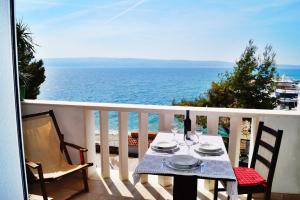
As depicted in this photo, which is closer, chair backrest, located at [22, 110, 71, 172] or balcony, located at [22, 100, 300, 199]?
balcony, located at [22, 100, 300, 199]

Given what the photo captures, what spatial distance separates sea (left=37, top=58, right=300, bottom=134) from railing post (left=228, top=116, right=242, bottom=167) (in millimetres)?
35225

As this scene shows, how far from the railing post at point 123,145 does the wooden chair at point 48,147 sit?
397mm

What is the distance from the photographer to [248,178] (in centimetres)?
235

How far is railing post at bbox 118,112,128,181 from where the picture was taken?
3172 mm

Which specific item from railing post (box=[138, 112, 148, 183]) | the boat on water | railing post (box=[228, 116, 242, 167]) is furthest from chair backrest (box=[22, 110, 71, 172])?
the boat on water

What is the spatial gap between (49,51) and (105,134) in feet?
123

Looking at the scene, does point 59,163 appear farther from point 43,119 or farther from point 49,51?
point 49,51

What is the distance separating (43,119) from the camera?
3.25 m

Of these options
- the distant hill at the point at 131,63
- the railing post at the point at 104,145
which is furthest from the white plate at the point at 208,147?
the distant hill at the point at 131,63

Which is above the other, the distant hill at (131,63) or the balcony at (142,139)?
the distant hill at (131,63)

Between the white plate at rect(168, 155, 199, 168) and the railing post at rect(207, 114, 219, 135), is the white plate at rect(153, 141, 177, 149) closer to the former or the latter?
the white plate at rect(168, 155, 199, 168)

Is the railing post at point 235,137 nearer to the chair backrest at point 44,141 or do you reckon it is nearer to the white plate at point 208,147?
the white plate at point 208,147

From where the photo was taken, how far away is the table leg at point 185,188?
6.53 feet

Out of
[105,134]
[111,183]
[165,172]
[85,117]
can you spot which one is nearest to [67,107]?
[85,117]
